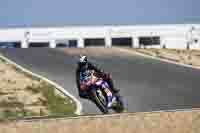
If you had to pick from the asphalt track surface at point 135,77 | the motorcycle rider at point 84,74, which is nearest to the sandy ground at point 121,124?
the asphalt track surface at point 135,77

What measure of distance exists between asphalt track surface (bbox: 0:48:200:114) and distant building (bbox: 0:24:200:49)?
155 ft

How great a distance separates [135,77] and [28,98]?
26.5 feet

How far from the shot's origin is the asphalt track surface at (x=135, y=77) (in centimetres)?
2567

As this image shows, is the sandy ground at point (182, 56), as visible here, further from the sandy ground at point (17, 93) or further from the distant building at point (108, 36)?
the distant building at point (108, 36)

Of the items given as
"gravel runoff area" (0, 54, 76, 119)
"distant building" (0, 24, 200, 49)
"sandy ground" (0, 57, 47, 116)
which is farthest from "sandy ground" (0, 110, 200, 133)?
"distant building" (0, 24, 200, 49)

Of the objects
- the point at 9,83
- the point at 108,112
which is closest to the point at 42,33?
the point at 9,83

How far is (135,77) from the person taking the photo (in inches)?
1196

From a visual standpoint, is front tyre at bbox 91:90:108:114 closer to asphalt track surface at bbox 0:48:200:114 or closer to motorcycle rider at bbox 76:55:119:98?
asphalt track surface at bbox 0:48:200:114

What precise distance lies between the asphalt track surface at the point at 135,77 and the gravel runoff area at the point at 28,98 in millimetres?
879

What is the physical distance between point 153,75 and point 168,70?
2.79 meters

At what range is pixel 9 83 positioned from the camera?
27953 mm

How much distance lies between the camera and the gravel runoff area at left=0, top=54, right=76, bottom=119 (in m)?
23.8

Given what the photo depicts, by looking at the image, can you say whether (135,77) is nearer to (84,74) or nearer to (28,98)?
(84,74)

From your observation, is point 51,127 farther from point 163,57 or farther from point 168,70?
point 163,57
